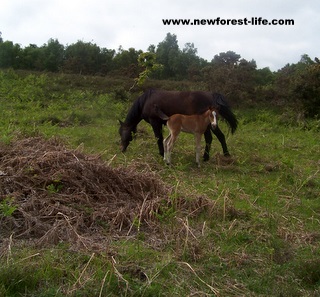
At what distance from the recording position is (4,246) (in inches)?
195

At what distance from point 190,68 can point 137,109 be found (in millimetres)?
18860

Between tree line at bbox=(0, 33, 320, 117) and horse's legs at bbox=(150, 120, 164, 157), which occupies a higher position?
tree line at bbox=(0, 33, 320, 117)

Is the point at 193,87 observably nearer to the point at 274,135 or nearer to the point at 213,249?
the point at 274,135

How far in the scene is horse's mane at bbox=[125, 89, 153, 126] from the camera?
11586mm

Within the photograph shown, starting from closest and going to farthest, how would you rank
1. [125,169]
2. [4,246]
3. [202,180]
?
1. [4,246]
2. [125,169]
3. [202,180]

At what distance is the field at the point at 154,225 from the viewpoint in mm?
4414

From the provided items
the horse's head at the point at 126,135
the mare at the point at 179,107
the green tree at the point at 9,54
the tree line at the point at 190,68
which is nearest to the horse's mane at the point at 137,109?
the mare at the point at 179,107

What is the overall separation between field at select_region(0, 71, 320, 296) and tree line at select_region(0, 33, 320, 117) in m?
8.49

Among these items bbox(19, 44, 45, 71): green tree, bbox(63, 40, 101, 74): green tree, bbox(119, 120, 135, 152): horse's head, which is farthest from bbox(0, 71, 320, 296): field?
bbox(19, 44, 45, 71): green tree

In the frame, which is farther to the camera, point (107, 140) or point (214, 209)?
point (107, 140)

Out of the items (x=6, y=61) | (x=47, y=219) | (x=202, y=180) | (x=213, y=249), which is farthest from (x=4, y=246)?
(x=6, y=61)

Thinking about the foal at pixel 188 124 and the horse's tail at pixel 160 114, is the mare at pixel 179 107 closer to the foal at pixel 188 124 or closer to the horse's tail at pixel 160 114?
the horse's tail at pixel 160 114

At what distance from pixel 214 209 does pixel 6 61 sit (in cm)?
2806

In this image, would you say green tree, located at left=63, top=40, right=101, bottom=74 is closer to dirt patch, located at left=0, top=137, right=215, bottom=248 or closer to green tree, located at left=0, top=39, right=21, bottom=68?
green tree, located at left=0, top=39, right=21, bottom=68
